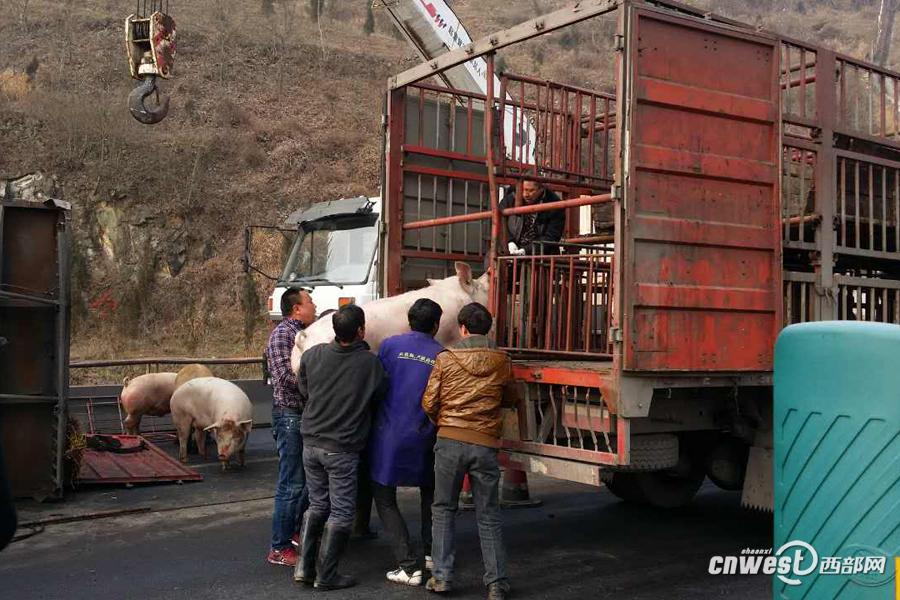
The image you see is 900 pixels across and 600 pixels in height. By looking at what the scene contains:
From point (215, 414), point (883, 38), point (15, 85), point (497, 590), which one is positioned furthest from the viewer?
point (883, 38)

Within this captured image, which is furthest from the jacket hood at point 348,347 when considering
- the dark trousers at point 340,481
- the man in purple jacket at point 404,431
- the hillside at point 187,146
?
the hillside at point 187,146

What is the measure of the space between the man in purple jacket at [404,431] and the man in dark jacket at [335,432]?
4.6 inches

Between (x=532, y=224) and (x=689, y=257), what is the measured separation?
2.07 m

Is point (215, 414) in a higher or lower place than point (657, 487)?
higher

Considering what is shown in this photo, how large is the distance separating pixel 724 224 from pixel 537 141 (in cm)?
193

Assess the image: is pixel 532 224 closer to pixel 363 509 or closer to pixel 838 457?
pixel 363 509

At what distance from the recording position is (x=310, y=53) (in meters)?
31.0

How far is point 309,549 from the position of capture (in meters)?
5.27

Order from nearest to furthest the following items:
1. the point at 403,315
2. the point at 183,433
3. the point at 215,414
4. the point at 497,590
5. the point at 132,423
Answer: the point at 497,590
the point at 403,315
the point at 215,414
the point at 183,433
the point at 132,423

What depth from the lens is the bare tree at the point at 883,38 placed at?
37.2m

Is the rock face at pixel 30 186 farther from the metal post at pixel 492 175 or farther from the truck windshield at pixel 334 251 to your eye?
the metal post at pixel 492 175

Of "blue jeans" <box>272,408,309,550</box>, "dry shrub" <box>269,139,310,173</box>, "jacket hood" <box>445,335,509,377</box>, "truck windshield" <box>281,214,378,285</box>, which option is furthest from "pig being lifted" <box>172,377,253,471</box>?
"dry shrub" <box>269,139,310,173</box>

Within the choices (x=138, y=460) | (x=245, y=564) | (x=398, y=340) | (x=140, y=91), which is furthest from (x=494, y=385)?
(x=140, y=91)

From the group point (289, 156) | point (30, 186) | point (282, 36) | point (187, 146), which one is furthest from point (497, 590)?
point (282, 36)
